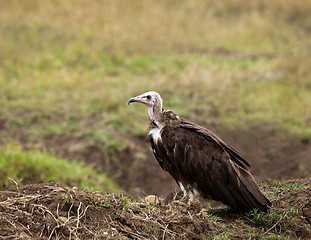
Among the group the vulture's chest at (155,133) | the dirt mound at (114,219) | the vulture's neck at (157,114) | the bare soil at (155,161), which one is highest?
the vulture's neck at (157,114)

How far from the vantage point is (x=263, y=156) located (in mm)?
7012

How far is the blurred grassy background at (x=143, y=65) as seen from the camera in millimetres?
8234

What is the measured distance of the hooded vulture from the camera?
14.5 feet

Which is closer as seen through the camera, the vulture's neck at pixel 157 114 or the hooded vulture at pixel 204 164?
the hooded vulture at pixel 204 164

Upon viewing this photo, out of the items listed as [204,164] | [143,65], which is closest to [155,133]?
[204,164]

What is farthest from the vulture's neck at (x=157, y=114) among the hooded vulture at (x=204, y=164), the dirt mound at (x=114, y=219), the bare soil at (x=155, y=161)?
the bare soil at (x=155, y=161)

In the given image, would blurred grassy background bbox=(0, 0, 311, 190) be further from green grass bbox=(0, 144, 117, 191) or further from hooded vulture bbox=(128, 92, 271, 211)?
hooded vulture bbox=(128, 92, 271, 211)

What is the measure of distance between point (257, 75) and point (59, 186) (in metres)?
7.32

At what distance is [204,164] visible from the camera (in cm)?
457

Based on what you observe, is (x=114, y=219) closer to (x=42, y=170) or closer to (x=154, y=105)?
(x=154, y=105)

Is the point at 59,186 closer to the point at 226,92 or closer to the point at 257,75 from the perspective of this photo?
the point at 226,92

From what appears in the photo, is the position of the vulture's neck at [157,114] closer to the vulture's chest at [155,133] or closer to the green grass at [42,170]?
the vulture's chest at [155,133]

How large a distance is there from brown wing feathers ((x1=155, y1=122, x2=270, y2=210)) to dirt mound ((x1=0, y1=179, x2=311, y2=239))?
22 centimetres

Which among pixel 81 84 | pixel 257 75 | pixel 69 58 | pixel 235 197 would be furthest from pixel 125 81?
pixel 235 197
